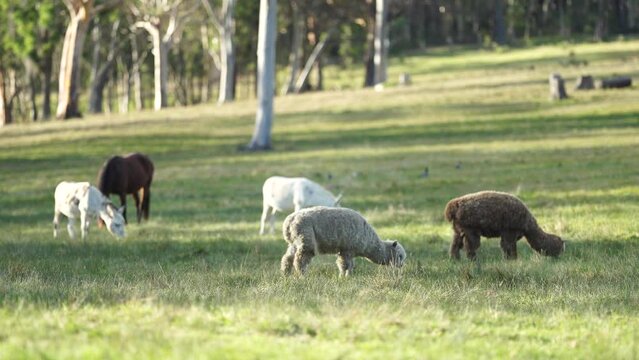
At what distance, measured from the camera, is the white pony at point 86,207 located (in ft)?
71.8

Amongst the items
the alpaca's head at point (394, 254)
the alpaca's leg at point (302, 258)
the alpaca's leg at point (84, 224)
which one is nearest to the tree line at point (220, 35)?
the alpaca's leg at point (84, 224)

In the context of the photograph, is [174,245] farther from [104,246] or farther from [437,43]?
[437,43]

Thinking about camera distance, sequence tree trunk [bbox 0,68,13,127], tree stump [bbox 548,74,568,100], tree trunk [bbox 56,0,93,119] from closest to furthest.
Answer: tree stump [bbox 548,74,568,100], tree trunk [bbox 56,0,93,119], tree trunk [bbox 0,68,13,127]

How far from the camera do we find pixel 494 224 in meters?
16.0

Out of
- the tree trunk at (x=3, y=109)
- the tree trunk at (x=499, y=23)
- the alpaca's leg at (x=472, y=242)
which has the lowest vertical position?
the tree trunk at (x=3, y=109)

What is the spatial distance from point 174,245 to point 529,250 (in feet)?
19.6

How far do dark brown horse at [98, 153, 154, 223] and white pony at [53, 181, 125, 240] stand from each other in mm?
2528

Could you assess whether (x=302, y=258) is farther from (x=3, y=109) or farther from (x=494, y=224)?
(x=3, y=109)

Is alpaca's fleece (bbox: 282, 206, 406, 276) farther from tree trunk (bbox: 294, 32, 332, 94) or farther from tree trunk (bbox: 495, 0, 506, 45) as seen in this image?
tree trunk (bbox: 495, 0, 506, 45)

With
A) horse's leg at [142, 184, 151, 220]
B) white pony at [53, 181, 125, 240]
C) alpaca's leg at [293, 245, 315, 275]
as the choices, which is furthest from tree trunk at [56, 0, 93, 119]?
alpaca's leg at [293, 245, 315, 275]

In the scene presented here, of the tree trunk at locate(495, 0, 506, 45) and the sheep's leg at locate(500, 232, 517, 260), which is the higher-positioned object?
the tree trunk at locate(495, 0, 506, 45)

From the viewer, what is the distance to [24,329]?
8352mm

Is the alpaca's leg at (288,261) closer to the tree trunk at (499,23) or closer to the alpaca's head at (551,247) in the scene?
the alpaca's head at (551,247)

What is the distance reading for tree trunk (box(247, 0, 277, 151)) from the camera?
41312 millimetres
